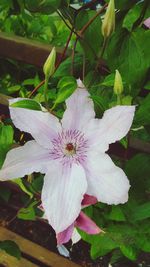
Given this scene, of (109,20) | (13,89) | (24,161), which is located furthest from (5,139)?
(13,89)

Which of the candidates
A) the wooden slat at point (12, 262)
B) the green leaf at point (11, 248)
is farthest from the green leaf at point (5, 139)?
the wooden slat at point (12, 262)

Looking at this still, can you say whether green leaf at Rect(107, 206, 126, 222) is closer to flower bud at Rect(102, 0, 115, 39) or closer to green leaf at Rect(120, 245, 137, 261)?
green leaf at Rect(120, 245, 137, 261)

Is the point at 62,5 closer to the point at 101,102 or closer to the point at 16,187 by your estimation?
the point at 101,102

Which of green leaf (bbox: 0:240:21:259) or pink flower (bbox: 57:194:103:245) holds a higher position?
pink flower (bbox: 57:194:103:245)

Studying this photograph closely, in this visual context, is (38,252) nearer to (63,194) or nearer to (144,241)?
(144,241)

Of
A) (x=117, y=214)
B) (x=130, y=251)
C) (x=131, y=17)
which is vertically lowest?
(x=130, y=251)

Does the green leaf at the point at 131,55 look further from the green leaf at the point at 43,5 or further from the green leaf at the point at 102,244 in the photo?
the green leaf at the point at 102,244

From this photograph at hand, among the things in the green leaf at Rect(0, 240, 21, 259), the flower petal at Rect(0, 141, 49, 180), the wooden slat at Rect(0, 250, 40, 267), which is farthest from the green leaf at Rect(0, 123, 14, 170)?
the wooden slat at Rect(0, 250, 40, 267)
